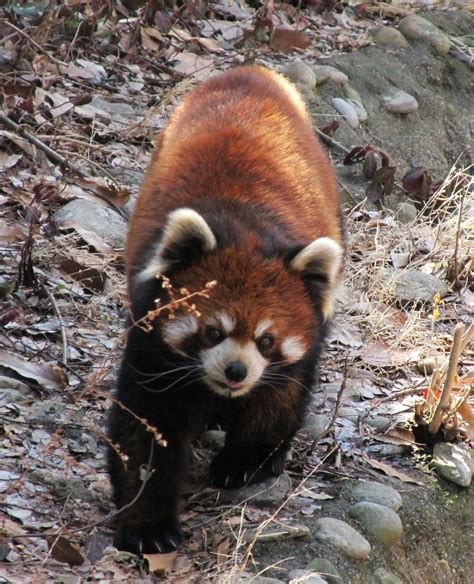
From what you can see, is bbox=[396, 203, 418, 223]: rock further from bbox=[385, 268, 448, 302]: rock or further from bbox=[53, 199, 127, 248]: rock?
bbox=[53, 199, 127, 248]: rock

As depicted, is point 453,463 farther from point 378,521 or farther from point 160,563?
point 160,563

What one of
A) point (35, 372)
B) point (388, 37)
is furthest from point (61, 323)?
point (388, 37)

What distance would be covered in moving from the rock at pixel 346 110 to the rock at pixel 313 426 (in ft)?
15.4

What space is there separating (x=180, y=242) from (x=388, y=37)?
781cm

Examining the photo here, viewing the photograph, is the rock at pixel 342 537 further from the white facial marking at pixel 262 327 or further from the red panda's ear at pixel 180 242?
the red panda's ear at pixel 180 242

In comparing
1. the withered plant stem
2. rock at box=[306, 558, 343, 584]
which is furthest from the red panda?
the withered plant stem

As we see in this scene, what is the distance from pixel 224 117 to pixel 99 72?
3.70m

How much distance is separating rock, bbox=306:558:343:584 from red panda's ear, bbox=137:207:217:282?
1400 mm

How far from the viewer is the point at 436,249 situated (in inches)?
312

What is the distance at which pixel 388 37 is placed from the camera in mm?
11438

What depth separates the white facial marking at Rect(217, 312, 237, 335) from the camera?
167 inches

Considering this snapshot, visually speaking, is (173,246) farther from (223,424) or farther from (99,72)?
(99,72)

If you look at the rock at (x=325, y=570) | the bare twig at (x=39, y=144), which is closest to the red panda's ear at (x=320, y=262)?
the rock at (x=325, y=570)

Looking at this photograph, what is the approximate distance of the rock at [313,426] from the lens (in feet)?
18.4
